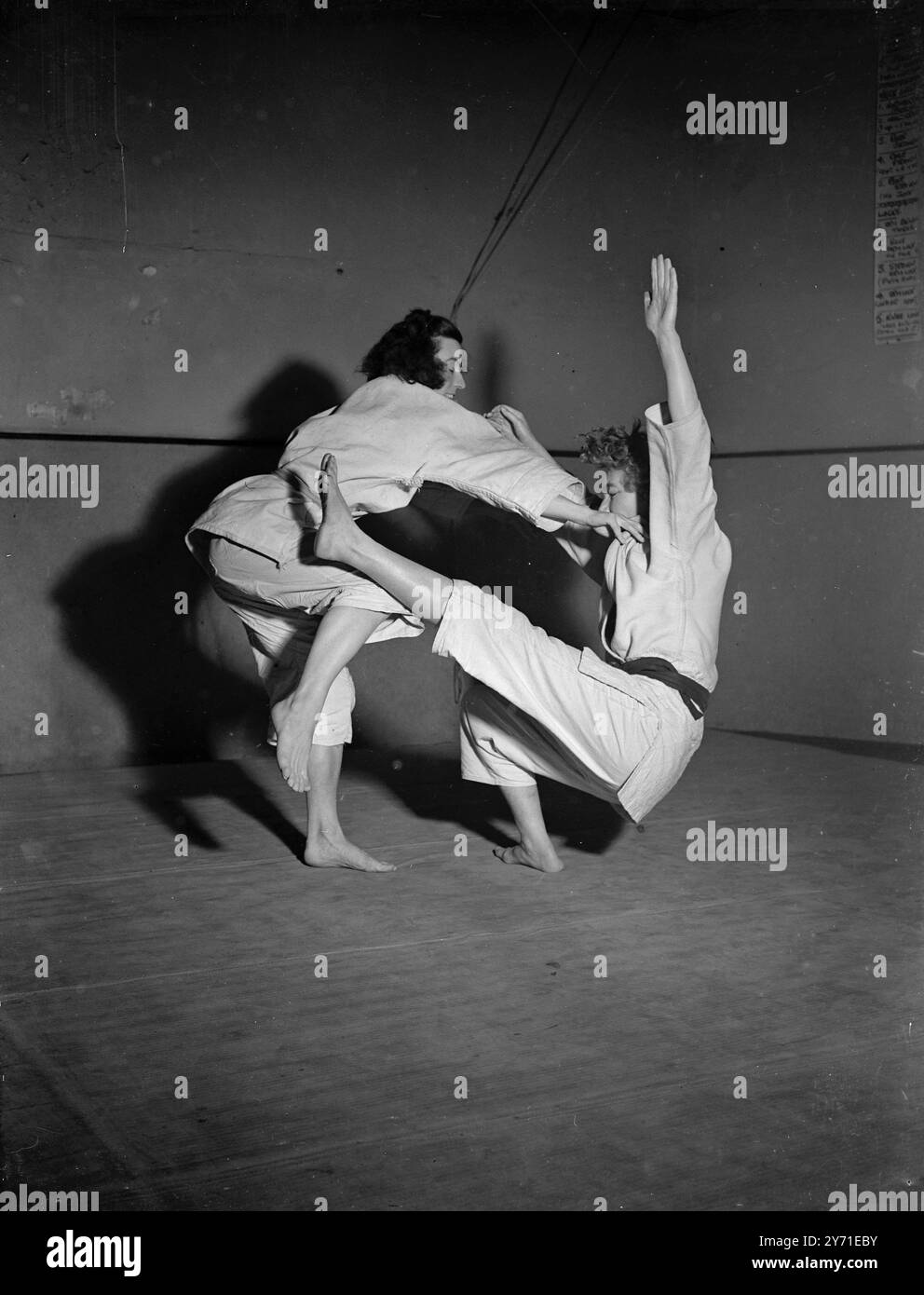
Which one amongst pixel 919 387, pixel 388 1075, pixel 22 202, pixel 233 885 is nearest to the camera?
pixel 388 1075

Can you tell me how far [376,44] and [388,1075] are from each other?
390 cm

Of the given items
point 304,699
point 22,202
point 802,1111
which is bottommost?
point 802,1111

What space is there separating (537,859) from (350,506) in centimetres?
90

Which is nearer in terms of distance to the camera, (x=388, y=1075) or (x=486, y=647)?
(x=388, y=1075)

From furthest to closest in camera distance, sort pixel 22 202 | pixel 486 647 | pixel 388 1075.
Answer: pixel 22 202
pixel 486 647
pixel 388 1075

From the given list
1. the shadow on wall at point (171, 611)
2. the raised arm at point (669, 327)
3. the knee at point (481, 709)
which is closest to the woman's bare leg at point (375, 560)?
the knee at point (481, 709)

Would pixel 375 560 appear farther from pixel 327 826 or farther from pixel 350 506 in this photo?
pixel 327 826

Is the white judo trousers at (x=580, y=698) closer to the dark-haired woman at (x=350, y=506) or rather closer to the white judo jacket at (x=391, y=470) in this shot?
the dark-haired woman at (x=350, y=506)

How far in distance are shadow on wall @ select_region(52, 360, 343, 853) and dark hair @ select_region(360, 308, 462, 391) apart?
1545 mm

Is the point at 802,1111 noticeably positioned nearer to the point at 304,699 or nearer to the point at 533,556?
the point at 304,699

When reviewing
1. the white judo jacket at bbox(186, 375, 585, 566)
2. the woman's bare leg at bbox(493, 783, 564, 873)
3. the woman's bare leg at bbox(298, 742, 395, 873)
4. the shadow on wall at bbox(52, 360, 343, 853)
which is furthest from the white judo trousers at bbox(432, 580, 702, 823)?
the shadow on wall at bbox(52, 360, 343, 853)

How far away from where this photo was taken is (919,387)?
437 centimetres

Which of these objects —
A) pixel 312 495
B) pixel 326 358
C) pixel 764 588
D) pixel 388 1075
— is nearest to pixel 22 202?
pixel 326 358

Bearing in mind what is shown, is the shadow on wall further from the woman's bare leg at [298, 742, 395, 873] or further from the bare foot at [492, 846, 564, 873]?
the bare foot at [492, 846, 564, 873]
